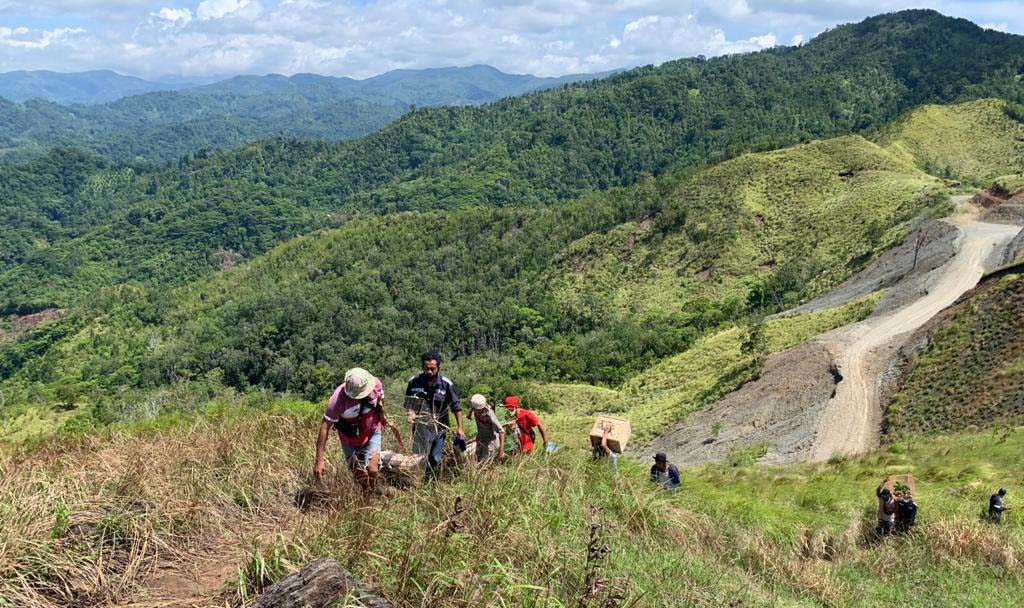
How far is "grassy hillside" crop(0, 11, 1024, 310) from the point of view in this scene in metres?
143

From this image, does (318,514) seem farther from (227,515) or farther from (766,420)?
(766,420)

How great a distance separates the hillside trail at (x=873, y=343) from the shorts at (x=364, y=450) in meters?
16.2

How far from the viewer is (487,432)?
25.0ft

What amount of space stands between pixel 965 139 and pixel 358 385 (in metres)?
98.7

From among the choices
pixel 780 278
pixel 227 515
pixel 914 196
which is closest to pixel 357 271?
pixel 780 278

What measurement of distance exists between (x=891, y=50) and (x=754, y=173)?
136231 millimetres

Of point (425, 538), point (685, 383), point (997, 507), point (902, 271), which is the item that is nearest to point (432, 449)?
point (425, 538)

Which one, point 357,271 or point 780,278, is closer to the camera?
point 780,278

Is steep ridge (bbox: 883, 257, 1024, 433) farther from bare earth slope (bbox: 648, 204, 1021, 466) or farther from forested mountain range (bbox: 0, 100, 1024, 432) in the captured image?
forested mountain range (bbox: 0, 100, 1024, 432)

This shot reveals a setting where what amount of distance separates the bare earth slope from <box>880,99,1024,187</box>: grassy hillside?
5146 cm

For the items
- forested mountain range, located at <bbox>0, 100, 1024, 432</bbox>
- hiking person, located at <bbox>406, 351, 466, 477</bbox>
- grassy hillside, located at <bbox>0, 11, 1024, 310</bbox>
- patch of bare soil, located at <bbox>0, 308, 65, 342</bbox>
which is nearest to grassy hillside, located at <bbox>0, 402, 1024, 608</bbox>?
hiking person, located at <bbox>406, 351, 466, 477</bbox>

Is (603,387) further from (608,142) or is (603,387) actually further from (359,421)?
(608,142)

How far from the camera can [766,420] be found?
929 inches

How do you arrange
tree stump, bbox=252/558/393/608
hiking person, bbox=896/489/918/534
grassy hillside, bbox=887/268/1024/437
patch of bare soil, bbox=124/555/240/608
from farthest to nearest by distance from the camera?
grassy hillside, bbox=887/268/1024/437 → hiking person, bbox=896/489/918/534 → patch of bare soil, bbox=124/555/240/608 → tree stump, bbox=252/558/393/608
